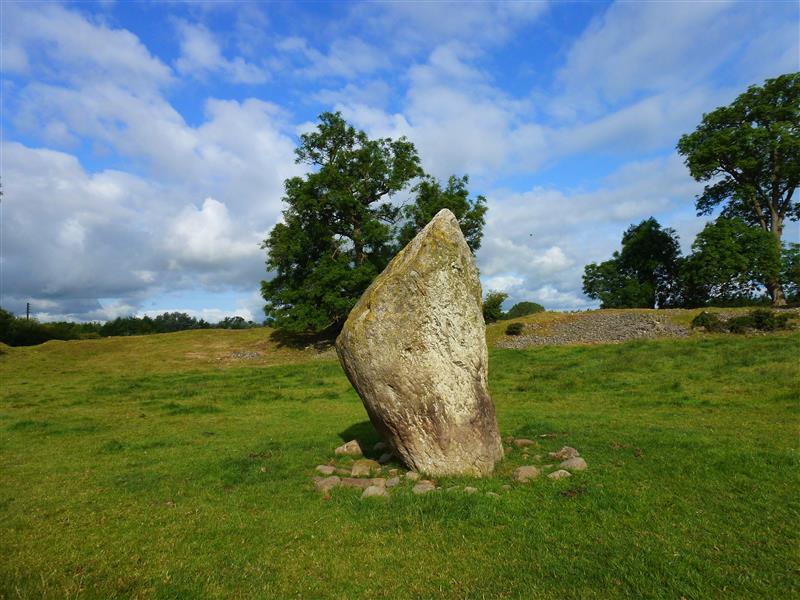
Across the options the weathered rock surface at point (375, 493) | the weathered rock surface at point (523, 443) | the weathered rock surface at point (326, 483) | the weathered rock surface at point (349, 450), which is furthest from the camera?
the weathered rock surface at point (349, 450)

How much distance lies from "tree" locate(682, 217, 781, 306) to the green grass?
2927 centimetres

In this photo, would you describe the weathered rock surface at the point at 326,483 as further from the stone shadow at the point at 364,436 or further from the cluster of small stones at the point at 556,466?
the cluster of small stones at the point at 556,466

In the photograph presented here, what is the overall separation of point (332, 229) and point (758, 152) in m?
39.7

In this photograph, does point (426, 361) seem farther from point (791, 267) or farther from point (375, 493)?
point (791, 267)

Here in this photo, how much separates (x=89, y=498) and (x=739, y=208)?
5800 cm

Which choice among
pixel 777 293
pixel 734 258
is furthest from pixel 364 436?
pixel 777 293

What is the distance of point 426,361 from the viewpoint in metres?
9.51

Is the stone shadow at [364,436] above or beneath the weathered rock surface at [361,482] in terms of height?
above

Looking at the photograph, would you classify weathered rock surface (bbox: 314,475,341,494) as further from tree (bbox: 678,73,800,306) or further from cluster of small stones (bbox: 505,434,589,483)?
tree (bbox: 678,73,800,306)

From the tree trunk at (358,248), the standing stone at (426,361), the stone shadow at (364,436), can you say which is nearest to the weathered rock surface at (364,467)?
the standing stone at (426,361)

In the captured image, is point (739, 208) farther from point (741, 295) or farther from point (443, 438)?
point (443, 438)

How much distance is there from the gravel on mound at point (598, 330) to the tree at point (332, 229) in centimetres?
1443

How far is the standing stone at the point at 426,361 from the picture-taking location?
9531 mm

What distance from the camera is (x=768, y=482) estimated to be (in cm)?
830
